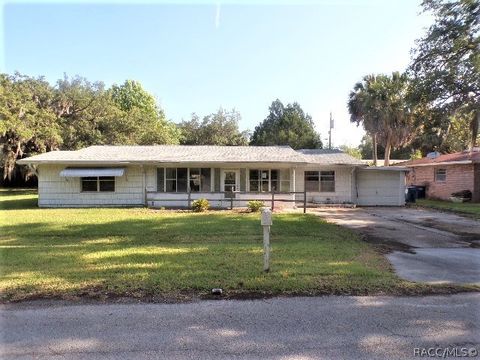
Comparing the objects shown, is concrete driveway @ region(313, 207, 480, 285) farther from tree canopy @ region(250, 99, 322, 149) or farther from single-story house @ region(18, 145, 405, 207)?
tree canopy @ region(250, 99, 322, 149)

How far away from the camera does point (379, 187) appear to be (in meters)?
22.7

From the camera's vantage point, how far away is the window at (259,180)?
21188mm

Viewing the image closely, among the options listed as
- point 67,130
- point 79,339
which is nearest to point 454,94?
point 79,339

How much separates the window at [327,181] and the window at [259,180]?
135 inches

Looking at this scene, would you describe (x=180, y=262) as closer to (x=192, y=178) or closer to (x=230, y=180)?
(x=192, y=178)

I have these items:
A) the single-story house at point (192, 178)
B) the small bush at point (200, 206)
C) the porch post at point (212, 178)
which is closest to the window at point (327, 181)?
the single-story house at point (192, 178)

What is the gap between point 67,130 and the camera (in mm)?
36625

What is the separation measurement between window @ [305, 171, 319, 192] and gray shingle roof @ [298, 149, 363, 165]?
2.71ft

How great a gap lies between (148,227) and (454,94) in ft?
37.6

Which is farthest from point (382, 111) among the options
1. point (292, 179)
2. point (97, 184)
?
point (97, 184)

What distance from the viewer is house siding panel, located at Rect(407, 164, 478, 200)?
24.5m

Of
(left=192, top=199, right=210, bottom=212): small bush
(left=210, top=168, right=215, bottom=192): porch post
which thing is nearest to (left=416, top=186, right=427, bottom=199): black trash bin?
(left=210, top=168, right=215, bottom=192): porch post

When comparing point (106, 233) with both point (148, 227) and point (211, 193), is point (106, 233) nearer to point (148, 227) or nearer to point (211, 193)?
point (148, 227)

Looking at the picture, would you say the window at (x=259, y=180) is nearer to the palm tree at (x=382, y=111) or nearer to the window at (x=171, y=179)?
the window at (x=171, y=179)
